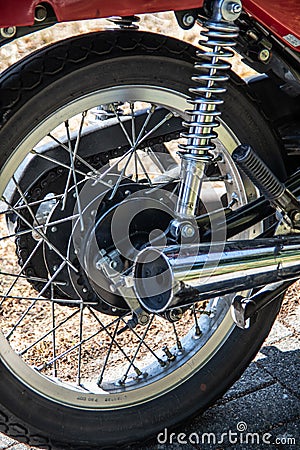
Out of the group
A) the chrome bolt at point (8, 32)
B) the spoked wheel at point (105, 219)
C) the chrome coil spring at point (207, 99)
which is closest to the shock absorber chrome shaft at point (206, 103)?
the chrome coil spring at point (207, 99)

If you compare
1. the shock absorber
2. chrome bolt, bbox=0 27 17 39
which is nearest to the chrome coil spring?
the shock absorber

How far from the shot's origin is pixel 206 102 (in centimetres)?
210

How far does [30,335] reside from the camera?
331 centimetres

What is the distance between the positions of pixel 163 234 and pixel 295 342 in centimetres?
113

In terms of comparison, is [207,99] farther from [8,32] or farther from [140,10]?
[8,32]

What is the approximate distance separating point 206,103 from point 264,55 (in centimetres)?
28

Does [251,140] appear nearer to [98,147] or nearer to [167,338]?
[98,147]

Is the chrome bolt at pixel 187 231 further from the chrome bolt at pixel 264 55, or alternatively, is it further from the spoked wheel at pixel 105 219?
the chrome bolt at pixel 264 55

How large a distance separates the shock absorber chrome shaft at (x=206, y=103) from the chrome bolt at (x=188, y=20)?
4 centimetres

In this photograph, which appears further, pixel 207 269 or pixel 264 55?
pixel 264 55

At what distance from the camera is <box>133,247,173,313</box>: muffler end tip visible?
2.13m

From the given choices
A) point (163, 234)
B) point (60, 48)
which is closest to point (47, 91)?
point (60, 48)

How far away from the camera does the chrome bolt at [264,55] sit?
87.9 inches

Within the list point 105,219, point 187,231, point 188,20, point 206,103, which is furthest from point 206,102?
point 105,219
